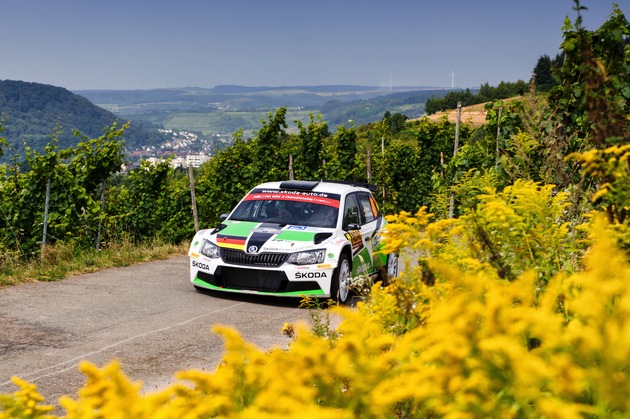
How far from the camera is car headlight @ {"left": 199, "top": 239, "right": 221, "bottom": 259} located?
1045 cm

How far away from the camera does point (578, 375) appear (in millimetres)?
1619

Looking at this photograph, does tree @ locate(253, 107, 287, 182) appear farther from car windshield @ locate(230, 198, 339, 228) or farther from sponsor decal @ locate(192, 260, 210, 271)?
sponsor decal @ locate(192, 260, 210, 271)

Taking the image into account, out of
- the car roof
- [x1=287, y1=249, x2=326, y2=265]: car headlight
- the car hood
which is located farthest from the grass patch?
[x1=287, y1=249, x2=326, y2=265]: car headlight

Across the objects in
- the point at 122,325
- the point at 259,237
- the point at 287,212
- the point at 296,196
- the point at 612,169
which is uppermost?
the point at 612,169

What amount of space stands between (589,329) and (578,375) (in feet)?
0.35

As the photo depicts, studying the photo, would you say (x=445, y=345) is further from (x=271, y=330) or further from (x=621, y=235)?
(x=271, y=330)

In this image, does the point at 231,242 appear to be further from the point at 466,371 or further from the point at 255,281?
the point at 466,371

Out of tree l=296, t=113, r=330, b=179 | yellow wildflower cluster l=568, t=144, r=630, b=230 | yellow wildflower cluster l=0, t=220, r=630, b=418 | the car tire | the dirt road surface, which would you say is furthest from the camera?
tree l=296, t=113, r=330, b=179

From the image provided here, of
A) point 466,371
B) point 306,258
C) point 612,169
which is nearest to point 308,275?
point 306,258

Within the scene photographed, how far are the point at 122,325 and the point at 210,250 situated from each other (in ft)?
6.86

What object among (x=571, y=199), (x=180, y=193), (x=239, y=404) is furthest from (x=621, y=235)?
(x=180, y=193)

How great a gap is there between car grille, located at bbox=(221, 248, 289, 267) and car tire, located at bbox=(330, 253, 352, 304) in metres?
0.75

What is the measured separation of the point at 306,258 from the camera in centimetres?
1016

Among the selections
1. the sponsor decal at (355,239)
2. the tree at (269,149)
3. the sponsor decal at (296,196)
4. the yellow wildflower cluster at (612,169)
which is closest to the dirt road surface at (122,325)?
the sponsor decal at (355,239)
